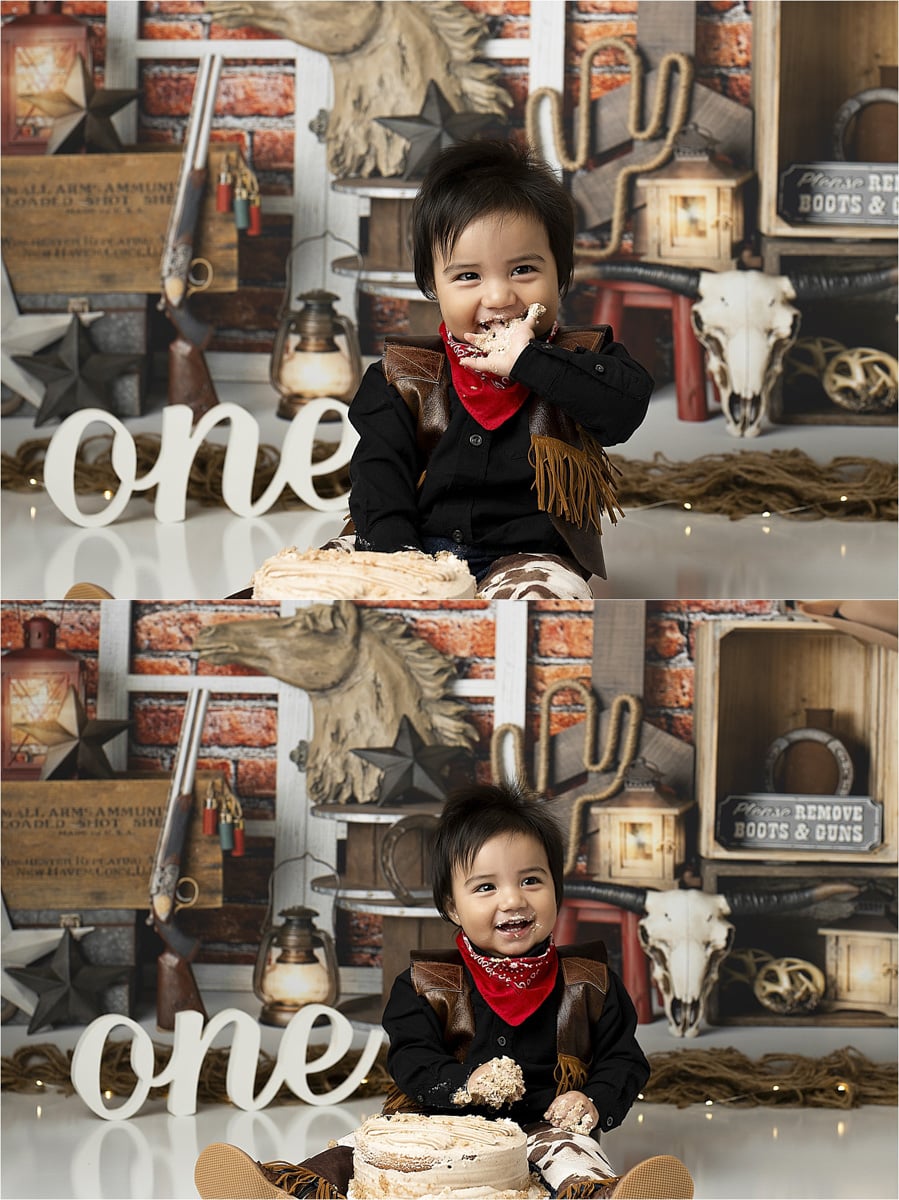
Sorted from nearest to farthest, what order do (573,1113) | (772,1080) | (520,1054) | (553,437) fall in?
(573,1113) → (520,1054) → (553,437) → (772,1080)

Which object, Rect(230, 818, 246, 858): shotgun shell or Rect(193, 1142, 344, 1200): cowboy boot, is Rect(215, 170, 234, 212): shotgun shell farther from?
Rect(193, 1142, 344, 1200): cowboy boot

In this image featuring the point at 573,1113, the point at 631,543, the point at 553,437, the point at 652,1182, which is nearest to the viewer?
the point at 652,1182

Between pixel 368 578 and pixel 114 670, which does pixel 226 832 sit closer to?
pixel 114 670

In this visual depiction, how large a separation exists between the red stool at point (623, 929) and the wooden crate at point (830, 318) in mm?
996

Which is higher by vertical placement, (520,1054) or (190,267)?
(190,267)

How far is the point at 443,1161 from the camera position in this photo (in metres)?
1.15

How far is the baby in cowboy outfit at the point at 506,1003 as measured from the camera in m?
1.36

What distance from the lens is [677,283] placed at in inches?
96.9

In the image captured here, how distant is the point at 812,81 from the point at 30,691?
150 centimetres

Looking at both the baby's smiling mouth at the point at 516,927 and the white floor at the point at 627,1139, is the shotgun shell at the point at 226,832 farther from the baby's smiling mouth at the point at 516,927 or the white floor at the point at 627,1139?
the baby's smiling mouth at the point at 516,927

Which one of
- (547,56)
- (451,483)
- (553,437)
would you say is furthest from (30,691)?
(547,56)

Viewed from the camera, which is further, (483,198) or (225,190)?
(225,190)

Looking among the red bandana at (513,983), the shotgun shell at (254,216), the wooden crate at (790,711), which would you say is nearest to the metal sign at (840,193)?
the shotgun shell at (254,216)

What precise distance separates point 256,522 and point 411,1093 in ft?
3.40
